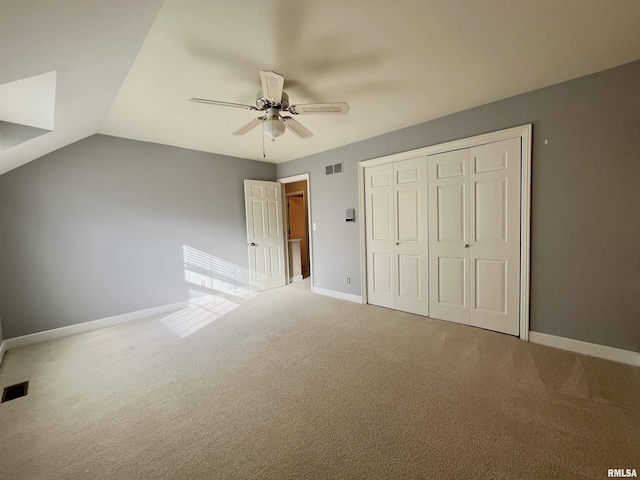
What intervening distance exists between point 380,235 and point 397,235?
0.29m

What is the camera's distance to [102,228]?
341cm

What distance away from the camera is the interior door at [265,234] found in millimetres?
4914

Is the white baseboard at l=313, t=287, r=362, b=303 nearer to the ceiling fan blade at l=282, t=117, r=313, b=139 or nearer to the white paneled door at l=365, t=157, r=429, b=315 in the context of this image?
the white paneled door at l=365, t=157, r=429, b=315

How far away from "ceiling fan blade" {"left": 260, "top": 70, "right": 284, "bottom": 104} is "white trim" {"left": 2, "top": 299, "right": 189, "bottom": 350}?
11.8 ft

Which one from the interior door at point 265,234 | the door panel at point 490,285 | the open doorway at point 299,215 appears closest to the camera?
the door panel at point 490,285

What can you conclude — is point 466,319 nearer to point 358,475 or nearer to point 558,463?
point 558,463

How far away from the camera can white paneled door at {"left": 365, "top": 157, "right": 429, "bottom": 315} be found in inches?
134

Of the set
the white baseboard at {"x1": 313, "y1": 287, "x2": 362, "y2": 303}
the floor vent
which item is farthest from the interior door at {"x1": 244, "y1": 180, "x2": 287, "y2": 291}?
the floor vent

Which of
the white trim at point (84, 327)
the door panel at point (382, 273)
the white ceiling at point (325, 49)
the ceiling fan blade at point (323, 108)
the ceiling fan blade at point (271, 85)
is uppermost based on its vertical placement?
Answer: the white ceiling at point (325, 49)

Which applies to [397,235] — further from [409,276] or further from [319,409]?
[319,409]

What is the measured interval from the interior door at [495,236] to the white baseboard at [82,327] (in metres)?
4.44

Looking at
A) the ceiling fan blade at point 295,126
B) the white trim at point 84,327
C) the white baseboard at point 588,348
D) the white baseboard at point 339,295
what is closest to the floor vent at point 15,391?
the white trim at point 84,327

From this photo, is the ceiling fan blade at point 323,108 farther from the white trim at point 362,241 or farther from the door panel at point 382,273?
the door panel at point 382,273

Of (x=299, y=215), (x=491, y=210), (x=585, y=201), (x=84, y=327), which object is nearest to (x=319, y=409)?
(x=491, y=210)
